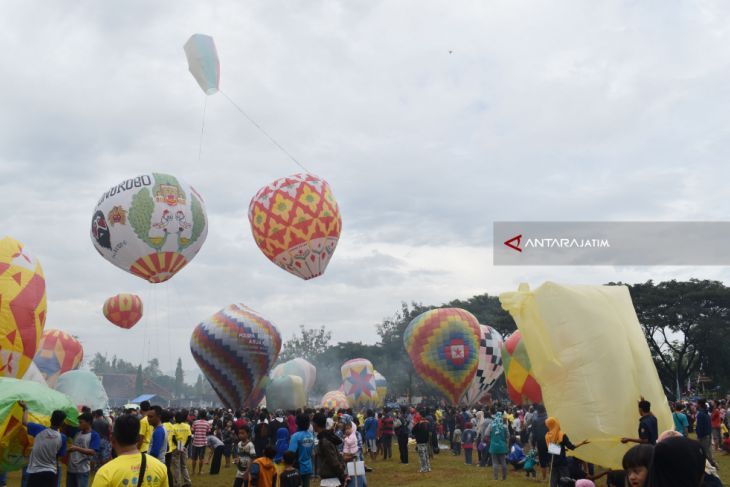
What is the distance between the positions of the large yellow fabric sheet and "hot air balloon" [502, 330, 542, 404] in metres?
20.6

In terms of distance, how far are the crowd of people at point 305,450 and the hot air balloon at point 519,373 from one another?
20.6 feet

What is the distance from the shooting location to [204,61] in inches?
782

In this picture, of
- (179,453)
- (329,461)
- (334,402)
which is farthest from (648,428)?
(334,402)

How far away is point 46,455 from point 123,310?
35277 millimetres

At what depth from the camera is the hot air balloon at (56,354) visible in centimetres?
2795

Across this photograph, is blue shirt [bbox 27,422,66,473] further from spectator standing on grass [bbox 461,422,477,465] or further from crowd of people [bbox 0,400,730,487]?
spectator standing on grass [bbox 461,422,477,465]

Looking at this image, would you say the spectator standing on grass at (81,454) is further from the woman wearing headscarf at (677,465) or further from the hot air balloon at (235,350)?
the hot air balloon at (235,350)

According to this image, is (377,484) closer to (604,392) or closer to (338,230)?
(604,392)

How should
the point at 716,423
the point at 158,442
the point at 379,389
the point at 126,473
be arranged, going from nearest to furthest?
the point at 126,473 < the point at 158,442 < the point at 716,423 < the point at 379,389

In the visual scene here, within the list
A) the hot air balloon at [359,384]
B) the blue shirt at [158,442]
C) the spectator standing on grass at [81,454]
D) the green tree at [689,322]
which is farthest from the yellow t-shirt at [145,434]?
the green tree at [689,322]

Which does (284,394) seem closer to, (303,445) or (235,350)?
(235,350)

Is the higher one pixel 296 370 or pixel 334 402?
pixel 296 370

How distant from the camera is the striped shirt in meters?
18.6

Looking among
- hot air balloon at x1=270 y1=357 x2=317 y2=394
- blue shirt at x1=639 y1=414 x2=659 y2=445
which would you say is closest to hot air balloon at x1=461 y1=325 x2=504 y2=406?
hot air balloon at x1=270 y1=357 x2=317 y2=394
